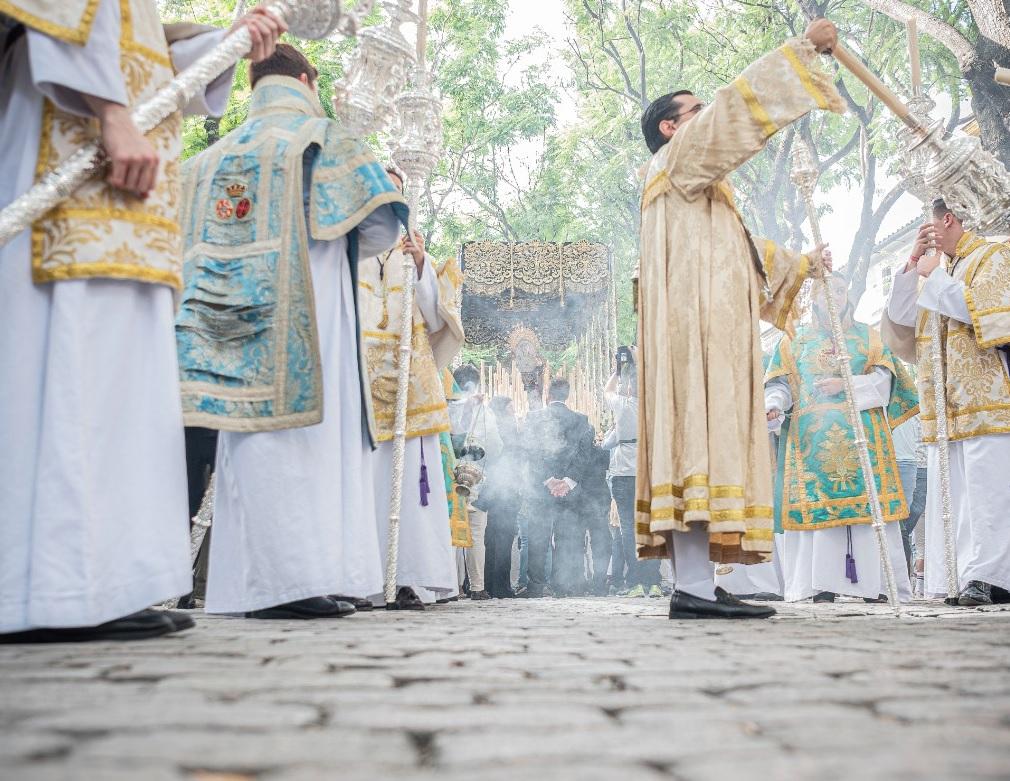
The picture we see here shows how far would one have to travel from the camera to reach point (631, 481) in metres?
9.62

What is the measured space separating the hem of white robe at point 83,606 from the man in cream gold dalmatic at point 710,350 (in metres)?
1.91

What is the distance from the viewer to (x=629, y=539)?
9.90m

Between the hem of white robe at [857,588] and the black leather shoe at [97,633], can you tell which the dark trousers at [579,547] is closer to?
the hem of white robe at [857,588]

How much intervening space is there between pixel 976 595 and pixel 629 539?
16.7 ft

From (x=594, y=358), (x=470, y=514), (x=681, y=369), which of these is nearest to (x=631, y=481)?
(x=470, y=514)

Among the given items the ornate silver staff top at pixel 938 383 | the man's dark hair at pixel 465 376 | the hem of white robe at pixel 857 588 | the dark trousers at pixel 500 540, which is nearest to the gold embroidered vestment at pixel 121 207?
the ornate silver staff top at pixel 938 383

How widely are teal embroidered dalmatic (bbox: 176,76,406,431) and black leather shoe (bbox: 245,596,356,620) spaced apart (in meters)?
0.68

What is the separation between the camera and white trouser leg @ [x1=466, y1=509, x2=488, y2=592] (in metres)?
9.38

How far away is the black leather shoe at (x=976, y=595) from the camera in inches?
195

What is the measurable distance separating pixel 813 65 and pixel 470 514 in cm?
621

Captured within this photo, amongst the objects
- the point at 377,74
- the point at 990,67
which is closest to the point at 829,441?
the point at 377,74

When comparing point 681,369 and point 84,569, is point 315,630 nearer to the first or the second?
point 84,569

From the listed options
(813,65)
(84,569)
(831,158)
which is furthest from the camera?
(831,158)

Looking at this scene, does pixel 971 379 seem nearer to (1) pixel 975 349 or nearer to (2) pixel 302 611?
(1) pixel 975 349
